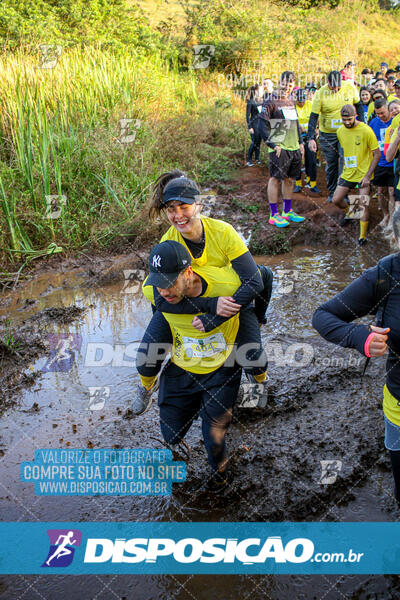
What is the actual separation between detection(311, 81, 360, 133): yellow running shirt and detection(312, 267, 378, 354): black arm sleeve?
6.79m

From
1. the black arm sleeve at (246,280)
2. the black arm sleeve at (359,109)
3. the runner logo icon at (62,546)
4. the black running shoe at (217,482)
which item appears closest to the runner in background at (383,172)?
the black arm sleeve at (359,109)

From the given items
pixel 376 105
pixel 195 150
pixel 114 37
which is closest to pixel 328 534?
pixel 376 105

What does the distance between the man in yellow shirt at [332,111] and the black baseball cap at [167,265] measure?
19.9 feet

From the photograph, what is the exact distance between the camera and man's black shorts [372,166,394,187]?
→ 6.98 meters

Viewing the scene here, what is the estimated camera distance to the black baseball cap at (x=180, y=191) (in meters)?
2.81

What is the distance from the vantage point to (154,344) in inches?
115

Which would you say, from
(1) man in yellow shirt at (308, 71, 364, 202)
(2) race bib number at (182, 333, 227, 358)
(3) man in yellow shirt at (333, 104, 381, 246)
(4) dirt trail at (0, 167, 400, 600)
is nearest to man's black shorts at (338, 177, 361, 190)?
(3) man in yellow shirt at (333, 104, 381, 246)

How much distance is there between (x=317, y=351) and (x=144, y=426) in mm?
1898

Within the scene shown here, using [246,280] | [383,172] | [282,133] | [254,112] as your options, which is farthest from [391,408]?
[254,112]

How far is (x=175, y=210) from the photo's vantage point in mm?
2807

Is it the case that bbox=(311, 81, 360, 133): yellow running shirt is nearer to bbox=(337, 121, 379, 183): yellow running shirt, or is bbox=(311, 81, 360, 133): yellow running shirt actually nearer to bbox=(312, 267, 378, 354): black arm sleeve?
bbox=(337, 121, 379, 183): yellow running shirt

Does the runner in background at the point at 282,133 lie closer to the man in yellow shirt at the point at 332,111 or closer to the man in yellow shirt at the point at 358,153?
the man in yellow shirt at the point at 332,111

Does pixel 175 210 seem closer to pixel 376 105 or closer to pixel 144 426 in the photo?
pixel 144 426

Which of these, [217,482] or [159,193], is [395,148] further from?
[217,482]
